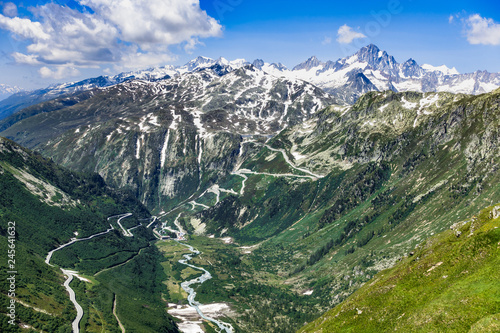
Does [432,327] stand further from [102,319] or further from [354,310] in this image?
[102,319]

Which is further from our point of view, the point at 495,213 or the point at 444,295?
the point at 495,213

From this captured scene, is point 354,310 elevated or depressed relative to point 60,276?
depressed

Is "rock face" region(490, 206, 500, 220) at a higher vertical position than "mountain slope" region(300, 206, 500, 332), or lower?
higher

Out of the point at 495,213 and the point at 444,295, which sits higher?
the point at 495,213

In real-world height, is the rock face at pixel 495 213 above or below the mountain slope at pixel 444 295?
above

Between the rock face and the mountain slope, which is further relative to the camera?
the rock face

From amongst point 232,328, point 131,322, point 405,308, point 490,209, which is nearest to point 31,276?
point 131,322

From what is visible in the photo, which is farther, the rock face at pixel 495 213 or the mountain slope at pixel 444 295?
the rock face at pixel 495 213

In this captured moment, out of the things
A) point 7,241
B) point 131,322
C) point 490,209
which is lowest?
point 131,322
